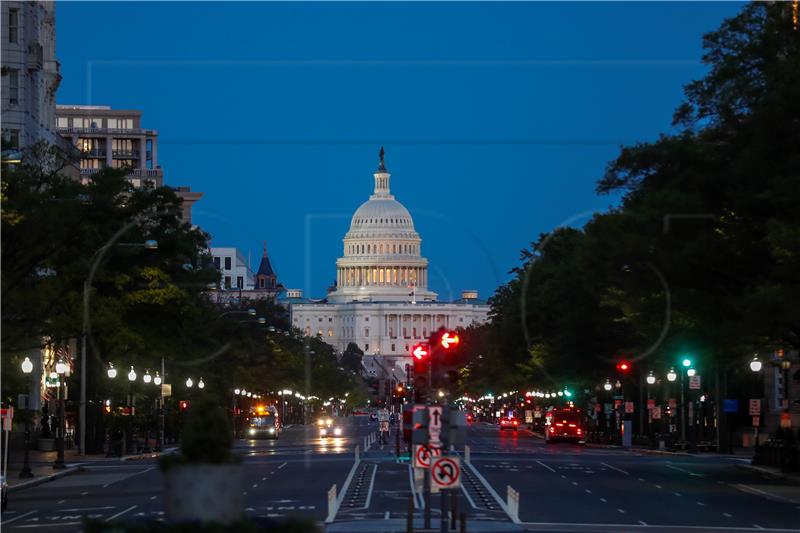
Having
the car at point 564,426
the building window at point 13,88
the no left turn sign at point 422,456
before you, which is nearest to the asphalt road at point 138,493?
the no left turn sign at point 422,456

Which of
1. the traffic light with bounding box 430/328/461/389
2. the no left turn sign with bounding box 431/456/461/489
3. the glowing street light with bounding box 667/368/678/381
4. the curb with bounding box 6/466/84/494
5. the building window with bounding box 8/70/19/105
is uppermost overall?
the building window with bounding box 8/70/19/105

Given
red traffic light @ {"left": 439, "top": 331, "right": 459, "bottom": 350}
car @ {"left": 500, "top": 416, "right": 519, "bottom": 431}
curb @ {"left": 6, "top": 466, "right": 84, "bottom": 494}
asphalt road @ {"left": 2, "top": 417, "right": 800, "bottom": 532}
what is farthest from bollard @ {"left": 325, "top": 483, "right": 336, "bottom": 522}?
car @ {"left": 500, "top": 416, "right": 519, "bottom": 431}

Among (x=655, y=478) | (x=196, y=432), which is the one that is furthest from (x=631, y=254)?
(x=196, y=432)

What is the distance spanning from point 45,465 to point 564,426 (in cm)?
4565

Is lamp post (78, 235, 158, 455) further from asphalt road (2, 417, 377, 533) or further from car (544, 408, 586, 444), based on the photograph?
car (544, 408, 586, 444)

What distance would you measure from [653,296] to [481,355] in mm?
121661

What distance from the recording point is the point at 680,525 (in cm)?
3938

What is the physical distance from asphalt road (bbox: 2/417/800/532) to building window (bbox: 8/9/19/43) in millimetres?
28238

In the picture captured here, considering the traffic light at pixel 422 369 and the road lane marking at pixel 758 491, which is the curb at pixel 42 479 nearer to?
the traffic light at pixel 422 369

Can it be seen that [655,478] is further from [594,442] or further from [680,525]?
[594,442]

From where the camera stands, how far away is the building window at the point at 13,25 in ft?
311

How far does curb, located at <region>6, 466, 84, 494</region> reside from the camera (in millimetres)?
56406

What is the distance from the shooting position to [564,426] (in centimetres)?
11150

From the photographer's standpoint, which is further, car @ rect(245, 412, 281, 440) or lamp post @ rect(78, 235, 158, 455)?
car @ rect(245, 412, 281, 440)
